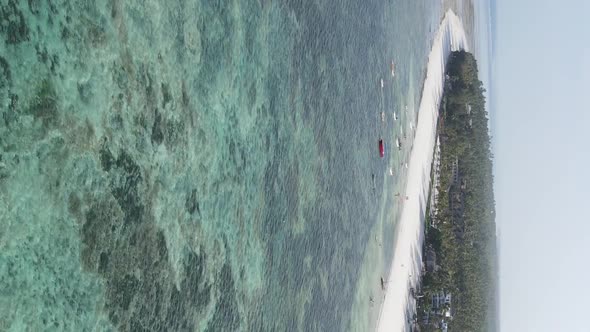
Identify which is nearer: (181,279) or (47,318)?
(47,318)

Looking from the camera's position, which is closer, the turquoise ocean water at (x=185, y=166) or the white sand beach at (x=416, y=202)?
the turquoise ocean water at (x=185, y=166)

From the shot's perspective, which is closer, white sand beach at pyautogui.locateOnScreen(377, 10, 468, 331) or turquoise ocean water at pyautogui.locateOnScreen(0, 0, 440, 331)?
turquoise ocean water at pyautogui.locateOnScreen(0, 0, 440, 331)

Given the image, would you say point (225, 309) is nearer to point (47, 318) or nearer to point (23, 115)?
point (47, 318)

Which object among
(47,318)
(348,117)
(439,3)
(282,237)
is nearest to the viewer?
(47,318)

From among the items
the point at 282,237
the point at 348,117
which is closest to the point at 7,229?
the point at 282,237
